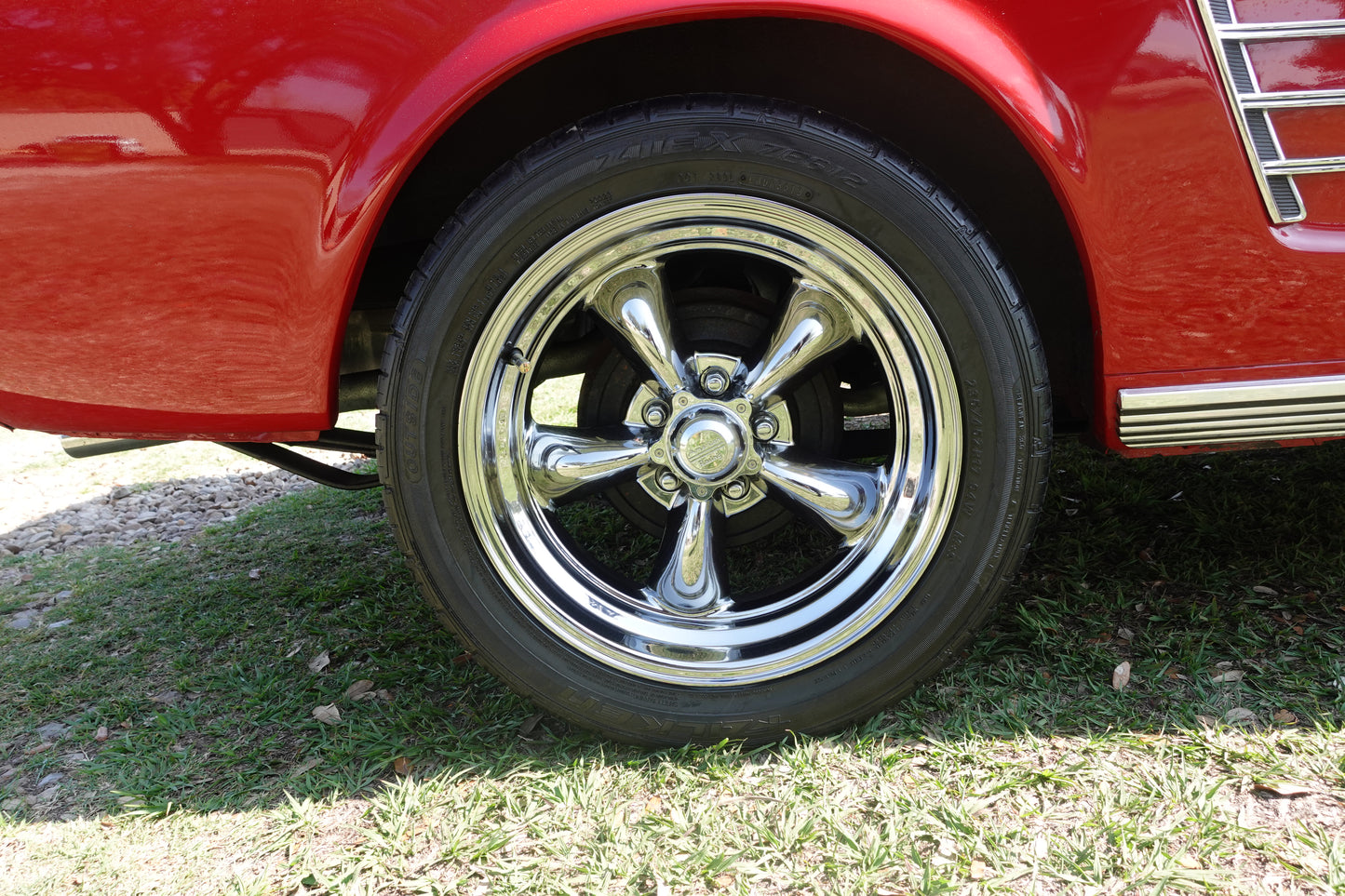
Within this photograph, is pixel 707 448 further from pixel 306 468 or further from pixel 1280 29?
pixel 1280 29

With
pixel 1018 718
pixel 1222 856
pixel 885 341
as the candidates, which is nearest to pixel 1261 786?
pixel 1222 856

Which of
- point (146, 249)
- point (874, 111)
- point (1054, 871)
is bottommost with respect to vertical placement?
point (1054, 871)

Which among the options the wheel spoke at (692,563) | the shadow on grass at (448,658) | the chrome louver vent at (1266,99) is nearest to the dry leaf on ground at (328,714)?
the shadow on grass at (448,658)

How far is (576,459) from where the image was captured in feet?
5.92

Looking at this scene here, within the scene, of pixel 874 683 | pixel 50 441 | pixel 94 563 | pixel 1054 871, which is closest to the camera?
pixel 1054 871

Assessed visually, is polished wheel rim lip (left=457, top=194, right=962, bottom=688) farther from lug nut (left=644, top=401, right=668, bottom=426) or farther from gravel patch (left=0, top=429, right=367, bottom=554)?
gravel patch (left=0, top=429, right=367, bottom=554)

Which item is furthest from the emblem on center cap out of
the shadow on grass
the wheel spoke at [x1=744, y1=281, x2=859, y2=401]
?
the shadow on grass

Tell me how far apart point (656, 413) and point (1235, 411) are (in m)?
1.05

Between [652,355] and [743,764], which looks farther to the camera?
[652,355]

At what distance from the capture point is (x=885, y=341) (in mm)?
1635

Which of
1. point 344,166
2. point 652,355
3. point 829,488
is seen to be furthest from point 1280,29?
point 344,166

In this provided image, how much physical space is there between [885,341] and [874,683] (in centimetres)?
63

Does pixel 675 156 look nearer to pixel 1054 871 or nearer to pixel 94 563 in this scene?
pixel 1054 871

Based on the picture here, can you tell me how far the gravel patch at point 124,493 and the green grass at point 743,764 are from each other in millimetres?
871
